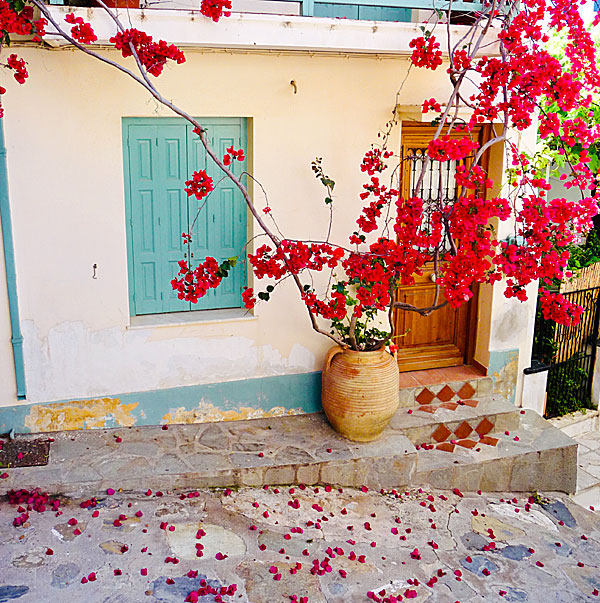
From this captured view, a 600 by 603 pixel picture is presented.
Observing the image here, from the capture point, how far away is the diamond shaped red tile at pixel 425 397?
24.8 ft

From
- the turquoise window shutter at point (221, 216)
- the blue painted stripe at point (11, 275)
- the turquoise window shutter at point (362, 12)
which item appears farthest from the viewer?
the turquoise window shutter at point (221, 216)

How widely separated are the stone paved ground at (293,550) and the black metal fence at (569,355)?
2562 mm

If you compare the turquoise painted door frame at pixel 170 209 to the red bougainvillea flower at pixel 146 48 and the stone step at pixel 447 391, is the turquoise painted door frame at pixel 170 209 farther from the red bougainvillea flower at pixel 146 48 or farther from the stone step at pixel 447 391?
the stone step at pixel 447 391

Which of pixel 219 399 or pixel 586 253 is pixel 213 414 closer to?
pixel 219 399

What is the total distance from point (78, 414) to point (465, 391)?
3963 millimetres

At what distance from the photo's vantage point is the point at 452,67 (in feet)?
20.6

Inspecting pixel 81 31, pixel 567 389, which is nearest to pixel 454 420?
pixel 567 389

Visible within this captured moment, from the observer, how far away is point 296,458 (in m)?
6.43

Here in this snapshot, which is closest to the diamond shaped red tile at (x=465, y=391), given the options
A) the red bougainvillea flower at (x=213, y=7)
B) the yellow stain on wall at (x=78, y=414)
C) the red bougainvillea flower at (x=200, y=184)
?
the yellow stain on wall at (x=78, y=414)

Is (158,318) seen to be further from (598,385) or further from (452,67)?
(598,385)

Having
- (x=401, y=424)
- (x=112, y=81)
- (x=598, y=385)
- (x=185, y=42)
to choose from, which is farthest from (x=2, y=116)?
(x=598, y=385)

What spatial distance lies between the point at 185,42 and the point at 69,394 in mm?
3221

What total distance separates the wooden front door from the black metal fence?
941mm

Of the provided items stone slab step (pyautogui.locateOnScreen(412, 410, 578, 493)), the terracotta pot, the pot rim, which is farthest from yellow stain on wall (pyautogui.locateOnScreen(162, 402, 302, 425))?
stone slab step (pyautogui.locateOnScreen(412, 410, 578, 493))
